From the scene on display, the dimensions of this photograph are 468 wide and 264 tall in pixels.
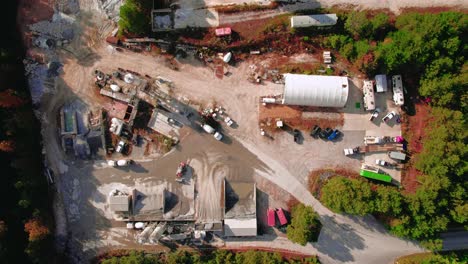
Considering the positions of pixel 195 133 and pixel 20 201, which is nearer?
pixel 20 201

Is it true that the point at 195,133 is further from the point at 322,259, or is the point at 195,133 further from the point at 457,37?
the point at 457,37

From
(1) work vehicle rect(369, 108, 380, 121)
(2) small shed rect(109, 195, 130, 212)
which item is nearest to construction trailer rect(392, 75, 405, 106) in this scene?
(1) work vehicle rect(369, 108, 380, 121)

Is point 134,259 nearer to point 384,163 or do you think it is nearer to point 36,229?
point 36,229

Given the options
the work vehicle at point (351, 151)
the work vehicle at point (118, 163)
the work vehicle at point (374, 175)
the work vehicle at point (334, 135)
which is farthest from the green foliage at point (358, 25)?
the work vehicle at point (118, 163)

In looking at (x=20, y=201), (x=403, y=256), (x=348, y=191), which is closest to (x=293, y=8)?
(x=348, y=191)

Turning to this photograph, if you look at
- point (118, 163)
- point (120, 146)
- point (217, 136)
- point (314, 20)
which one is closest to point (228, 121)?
point (217, 136)
